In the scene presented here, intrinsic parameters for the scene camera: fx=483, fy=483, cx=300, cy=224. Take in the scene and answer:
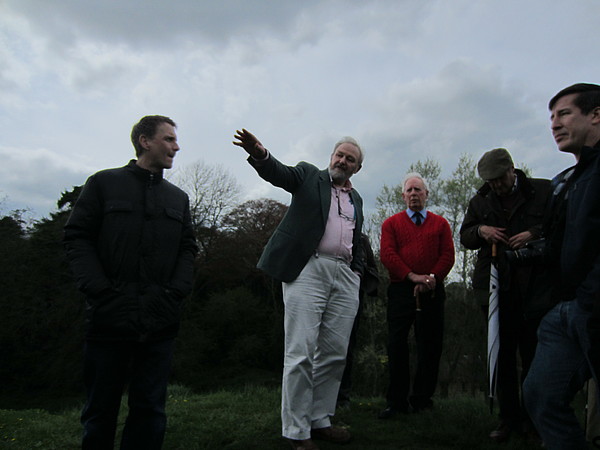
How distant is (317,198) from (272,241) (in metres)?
0.51

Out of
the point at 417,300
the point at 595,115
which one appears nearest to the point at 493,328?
the point at 417,300

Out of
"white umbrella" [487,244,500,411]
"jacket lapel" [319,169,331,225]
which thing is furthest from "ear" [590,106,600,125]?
"jacket lapel" [319,169,331,225]

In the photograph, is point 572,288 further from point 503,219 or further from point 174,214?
point 174,214

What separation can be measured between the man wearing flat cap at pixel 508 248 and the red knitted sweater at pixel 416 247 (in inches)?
27.9

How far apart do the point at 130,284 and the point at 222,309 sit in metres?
25.6

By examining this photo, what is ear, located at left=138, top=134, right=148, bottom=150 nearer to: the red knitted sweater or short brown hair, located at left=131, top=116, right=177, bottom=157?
short brown hair, located at left=131, top=116, right=177, bottom=157

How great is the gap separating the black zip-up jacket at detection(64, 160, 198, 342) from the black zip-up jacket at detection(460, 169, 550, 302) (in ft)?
8.38

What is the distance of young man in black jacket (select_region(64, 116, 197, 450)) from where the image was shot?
114 inches

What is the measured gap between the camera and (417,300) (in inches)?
194

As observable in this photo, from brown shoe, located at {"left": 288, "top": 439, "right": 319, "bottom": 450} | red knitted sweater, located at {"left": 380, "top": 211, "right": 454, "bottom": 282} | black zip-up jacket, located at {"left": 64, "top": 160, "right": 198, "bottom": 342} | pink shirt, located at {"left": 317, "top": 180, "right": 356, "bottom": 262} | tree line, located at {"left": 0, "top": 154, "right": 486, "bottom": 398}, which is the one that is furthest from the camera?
tree line, located at {"left": 0, "top": 154, "right": 486, "bottom": 398}

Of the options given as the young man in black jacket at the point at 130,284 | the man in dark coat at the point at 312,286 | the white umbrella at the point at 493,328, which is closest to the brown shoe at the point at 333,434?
the man in dark coat at the point at 312,286

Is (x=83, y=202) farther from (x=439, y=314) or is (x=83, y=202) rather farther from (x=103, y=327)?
(x=439, y=314)

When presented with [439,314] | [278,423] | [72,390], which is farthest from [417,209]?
[72,390]

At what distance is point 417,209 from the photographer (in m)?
5.28
